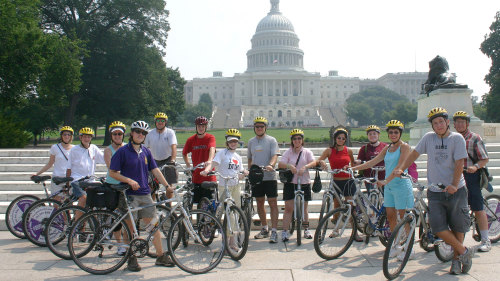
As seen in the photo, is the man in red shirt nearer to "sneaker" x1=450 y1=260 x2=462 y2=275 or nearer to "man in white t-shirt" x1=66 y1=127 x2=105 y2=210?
"man in white t-shirt" x1=66 y1=127 x2=105 y2=210

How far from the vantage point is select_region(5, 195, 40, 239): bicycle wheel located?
24.5ft

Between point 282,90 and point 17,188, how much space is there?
406 feet

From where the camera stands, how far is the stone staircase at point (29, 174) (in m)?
9.38

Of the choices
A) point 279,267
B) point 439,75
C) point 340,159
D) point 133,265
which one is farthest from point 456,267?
point 439,75

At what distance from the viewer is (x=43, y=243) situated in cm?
699

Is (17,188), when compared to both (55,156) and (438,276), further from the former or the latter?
(438,276)

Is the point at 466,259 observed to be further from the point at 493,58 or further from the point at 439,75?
the point at 493,58

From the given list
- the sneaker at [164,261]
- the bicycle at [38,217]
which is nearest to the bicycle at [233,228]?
the sneaker at [164,261]

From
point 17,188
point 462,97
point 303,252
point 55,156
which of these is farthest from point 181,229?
point 462,97

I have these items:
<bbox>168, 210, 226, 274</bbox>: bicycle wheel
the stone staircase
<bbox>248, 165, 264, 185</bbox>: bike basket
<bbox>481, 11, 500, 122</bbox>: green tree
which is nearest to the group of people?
<bbox>248, 165, 264, 185</bbox>: bike basket

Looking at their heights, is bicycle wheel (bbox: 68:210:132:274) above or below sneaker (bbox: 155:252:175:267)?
above

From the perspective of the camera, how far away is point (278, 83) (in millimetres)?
131625

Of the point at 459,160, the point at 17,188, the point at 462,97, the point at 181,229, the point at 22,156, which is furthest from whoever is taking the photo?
the point at 462,97

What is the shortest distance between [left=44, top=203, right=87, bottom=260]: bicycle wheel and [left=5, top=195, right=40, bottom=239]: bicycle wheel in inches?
56.1
